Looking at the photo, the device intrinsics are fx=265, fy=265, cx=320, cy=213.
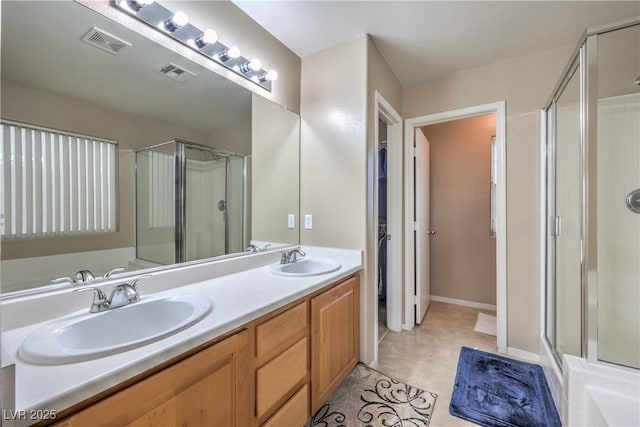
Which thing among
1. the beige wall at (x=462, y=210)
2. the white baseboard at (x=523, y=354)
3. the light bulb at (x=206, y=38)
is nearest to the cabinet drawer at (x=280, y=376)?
the light bulb at (x=206, y=38)

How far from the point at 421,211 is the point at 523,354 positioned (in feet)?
4.75

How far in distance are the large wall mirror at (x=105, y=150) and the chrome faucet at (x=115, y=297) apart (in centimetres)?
15

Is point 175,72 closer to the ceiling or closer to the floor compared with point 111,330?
closer to the ceiling

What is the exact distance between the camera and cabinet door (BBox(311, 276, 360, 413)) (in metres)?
1.43

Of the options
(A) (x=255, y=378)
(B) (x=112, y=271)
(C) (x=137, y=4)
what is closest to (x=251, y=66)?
(C) (x=137, y=4)

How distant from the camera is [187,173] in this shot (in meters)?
1.48

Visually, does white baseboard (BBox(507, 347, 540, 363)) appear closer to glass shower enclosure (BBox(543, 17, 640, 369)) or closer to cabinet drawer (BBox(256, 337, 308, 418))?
glass shower enclosure (BBox(543, 17, 640, 369))

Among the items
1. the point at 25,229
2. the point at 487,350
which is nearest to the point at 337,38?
the point at 25,229

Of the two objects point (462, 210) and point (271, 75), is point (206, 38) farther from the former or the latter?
point (462, 210)

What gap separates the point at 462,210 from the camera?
3.21 meters

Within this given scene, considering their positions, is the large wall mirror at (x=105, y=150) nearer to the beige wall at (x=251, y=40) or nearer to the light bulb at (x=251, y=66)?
the light bulb at (x=251, y=66)

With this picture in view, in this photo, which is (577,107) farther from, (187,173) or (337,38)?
(187,173)

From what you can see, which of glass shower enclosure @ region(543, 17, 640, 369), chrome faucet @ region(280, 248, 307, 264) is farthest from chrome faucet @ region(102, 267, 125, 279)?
glass shower enclosure @ region(543, 17, 640, 369)

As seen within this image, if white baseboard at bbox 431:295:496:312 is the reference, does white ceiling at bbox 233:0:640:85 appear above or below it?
above
